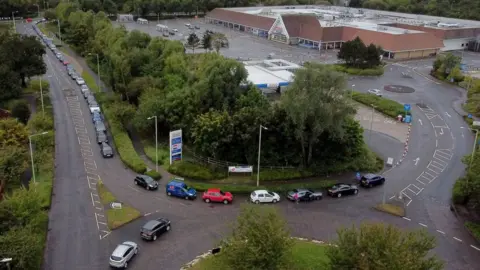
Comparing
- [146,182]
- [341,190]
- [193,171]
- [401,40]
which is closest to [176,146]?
[193,171]

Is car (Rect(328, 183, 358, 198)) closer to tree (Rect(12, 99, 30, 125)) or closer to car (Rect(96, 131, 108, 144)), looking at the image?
car (Rect(96, 131, 108, 144))

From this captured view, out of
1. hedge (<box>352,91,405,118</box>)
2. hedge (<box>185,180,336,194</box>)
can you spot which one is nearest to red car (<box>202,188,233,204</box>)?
hedge (<box>185,180,336,194</box>)

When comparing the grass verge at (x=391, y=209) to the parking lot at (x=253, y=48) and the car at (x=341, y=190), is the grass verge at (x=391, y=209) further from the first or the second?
the parking lot at (x=253, y=48)

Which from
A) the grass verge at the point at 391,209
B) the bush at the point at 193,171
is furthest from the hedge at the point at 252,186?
the grass verge at the point at 391,209

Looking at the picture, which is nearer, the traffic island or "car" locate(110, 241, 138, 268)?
"car" locate(110, 241, 138, 268)

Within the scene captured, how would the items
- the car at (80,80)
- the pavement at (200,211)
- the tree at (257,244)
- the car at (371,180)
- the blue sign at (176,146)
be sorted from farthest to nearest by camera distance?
the car at (80,80) < the blue sign at (176,146) < the car at (371,180) < the pavement at (200,211) < the tree at (257,244)

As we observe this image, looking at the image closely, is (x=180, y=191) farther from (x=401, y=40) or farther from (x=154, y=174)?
(x=401, y=40)
